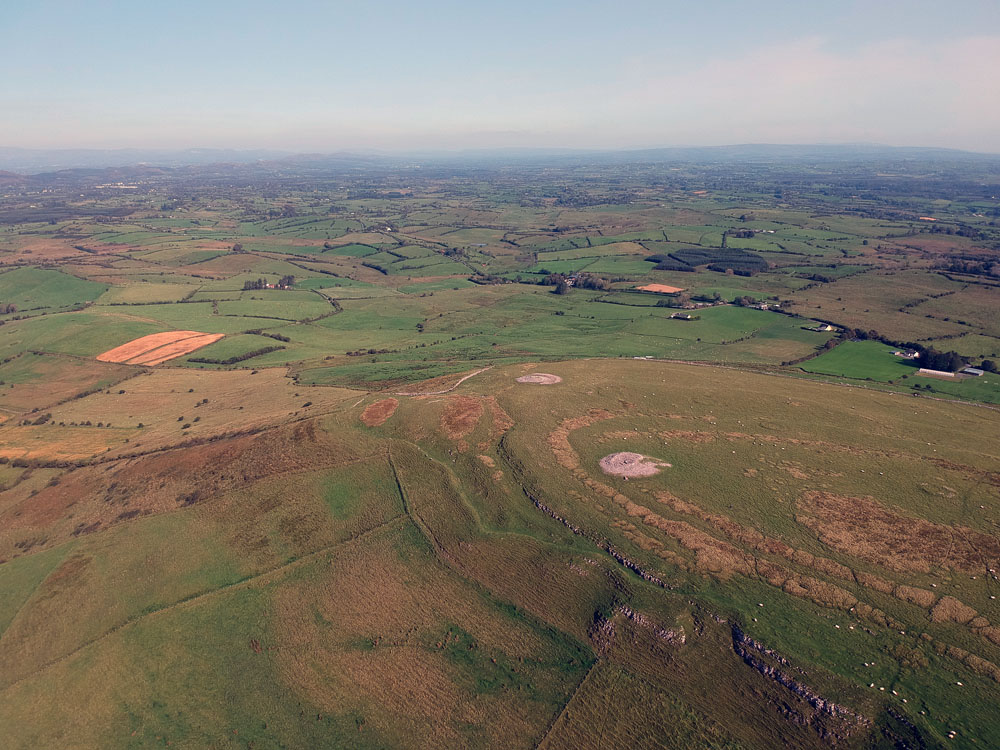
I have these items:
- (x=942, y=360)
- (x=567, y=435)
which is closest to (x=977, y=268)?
(x=942, y=360)

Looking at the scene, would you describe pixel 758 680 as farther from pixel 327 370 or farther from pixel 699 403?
pixel 327 370

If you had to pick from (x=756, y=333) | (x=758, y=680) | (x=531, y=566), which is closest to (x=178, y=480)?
(x=531, y=566)

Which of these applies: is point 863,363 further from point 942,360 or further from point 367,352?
point 367,352

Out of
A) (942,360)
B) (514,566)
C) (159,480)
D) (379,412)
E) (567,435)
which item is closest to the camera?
(514,566)

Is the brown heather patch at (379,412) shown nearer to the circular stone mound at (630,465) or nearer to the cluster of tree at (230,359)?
the circular stone mound at (630,465)

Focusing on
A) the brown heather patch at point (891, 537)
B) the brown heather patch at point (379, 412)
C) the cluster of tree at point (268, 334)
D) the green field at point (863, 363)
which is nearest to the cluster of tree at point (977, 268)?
the green field at point (863, 363)

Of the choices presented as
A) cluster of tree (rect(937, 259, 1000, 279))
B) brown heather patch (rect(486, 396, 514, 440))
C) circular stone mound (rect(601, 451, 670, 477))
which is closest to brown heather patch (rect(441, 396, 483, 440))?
brown heather patch (rect(486, 396, 514, 440))
